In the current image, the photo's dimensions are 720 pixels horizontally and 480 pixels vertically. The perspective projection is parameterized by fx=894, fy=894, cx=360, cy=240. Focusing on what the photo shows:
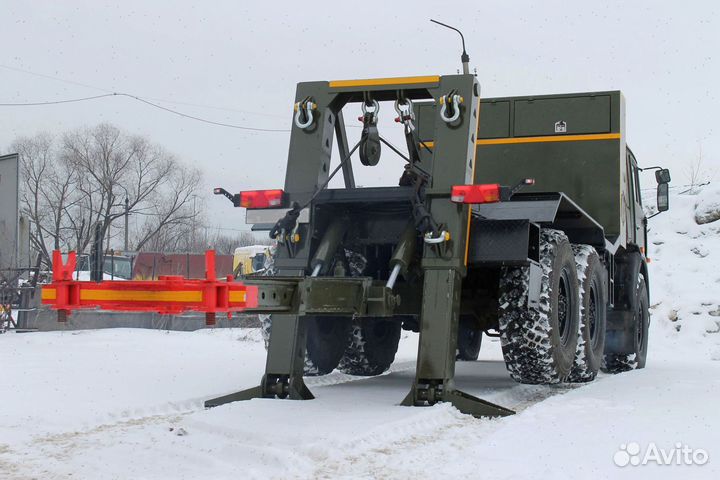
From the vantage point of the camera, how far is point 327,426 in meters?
5.47

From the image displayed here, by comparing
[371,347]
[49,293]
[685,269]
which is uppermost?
[685,269]

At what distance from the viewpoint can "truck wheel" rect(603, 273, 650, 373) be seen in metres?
10.4

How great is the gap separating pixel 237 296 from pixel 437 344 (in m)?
2.05

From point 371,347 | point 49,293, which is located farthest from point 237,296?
point 371,347

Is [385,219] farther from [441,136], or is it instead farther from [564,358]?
[564,358]

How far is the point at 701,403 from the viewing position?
674 centimetres

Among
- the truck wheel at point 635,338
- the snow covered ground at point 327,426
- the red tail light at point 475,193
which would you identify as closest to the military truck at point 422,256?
the red tail light at point 475,193

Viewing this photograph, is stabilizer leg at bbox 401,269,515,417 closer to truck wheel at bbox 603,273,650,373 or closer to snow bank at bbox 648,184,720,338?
truck wheel at bbox 603,273,650,373

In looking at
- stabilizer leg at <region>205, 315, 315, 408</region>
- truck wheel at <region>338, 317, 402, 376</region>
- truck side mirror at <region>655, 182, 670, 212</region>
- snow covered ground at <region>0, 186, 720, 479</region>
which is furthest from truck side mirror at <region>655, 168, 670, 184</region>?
stabilizer leg at <region>205, 315, 315, 408</region>

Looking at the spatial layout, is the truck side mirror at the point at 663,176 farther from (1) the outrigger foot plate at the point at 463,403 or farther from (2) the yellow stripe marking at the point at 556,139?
(1) the outrigger foot plate at the point at 463,403

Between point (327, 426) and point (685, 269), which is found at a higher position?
point (685, 269)

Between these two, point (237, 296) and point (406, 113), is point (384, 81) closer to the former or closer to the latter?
point (406, 113)

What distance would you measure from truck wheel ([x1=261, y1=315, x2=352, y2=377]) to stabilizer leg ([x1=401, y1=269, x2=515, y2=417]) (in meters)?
1.37

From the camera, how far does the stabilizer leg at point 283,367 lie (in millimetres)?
6754
